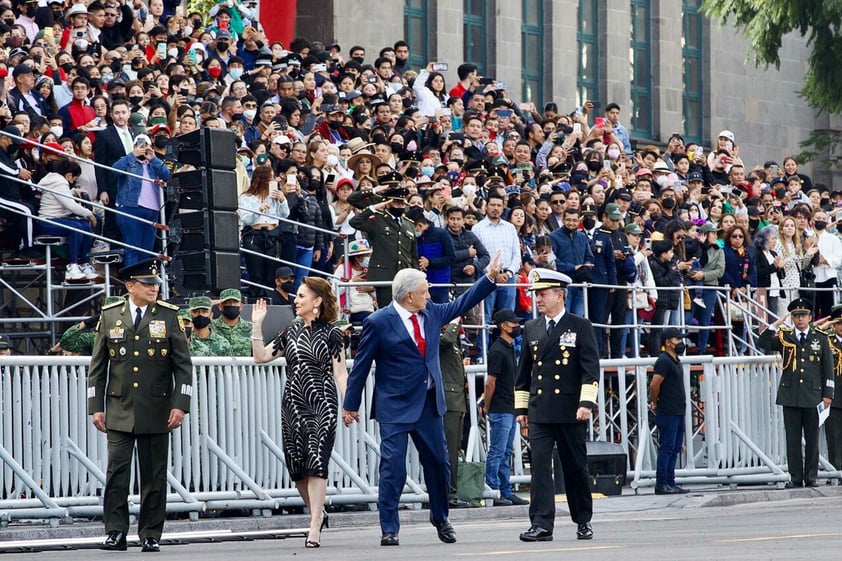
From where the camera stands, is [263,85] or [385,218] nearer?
[385,218]

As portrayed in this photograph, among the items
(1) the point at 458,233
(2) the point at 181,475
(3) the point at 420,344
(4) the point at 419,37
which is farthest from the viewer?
(4) the point at 419,37

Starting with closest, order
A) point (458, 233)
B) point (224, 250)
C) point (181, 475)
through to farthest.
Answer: point (181, 475) → point (224, 250) → point (458, 233)

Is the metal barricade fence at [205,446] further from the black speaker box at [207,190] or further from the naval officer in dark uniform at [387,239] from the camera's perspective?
the black speaker box at [207,190]

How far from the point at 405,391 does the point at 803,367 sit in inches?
345

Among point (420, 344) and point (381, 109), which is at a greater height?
point (381, 109)

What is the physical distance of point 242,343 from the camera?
17234 millimetres

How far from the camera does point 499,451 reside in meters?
18.5

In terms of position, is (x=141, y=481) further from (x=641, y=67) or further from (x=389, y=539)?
(x=641, y=67)

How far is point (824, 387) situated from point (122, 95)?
28.0 feet

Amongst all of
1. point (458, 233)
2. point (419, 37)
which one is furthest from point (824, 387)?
point (419, 37)

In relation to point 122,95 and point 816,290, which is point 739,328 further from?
point 122,95

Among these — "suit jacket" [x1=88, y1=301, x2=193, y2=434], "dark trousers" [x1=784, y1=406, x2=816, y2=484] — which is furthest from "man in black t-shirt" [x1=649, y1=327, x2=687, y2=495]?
"suit jacket" [x1=88, y1=301, x2=193, y2=434]

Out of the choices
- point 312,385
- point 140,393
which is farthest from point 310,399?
point 140,393

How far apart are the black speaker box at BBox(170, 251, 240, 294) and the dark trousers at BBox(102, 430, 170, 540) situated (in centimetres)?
348
